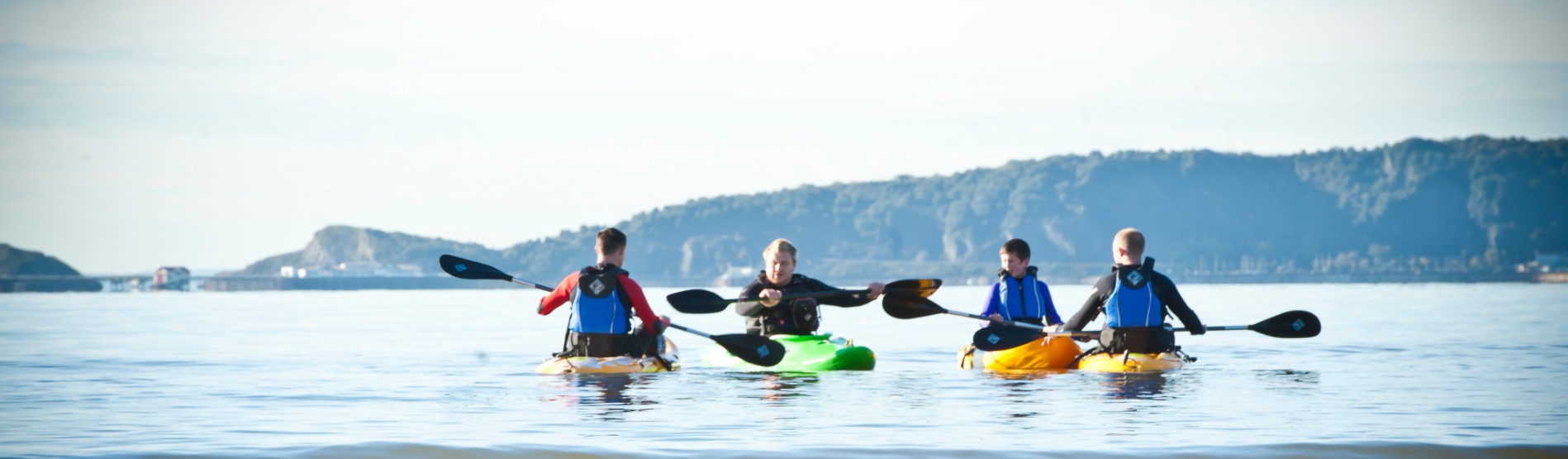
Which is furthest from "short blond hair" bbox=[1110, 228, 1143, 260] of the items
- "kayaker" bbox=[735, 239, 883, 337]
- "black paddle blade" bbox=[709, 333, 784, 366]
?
"black paddle blade" bbox=[709, 333, 784, 366]

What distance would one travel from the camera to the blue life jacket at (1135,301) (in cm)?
1681

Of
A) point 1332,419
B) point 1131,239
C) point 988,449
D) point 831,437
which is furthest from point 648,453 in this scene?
point 1131,239

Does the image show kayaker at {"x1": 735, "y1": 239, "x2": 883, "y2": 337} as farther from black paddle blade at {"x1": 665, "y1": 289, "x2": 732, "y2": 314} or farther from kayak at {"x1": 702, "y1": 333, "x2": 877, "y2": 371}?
black paddle blade at {"x1": 665, "y1": 289, "x2": 732, "y2": 314}

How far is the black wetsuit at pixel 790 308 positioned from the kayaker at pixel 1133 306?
105 inches

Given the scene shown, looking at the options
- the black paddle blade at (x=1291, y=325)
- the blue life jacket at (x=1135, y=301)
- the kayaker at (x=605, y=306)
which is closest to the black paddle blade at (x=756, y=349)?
the kayaker at (x=605, y=306)

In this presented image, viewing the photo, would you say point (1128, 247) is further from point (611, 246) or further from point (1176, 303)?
point (611, 246)

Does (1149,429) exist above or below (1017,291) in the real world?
below

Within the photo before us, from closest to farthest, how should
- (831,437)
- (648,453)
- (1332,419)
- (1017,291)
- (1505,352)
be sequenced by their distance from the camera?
1. (648,453)
2. (831,437)
3. (1332,419)
4. (1017,291)
5. (1505,352)

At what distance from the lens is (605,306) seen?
672 inches

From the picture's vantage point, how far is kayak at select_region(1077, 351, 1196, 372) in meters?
17.2

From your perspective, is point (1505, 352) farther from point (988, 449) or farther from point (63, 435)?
point (63, 435)

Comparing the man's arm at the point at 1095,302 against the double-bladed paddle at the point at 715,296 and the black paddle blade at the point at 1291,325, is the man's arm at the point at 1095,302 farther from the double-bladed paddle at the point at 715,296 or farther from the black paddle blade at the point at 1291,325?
the black paddle blade at the point at 1291,325

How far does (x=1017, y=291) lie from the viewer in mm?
18719

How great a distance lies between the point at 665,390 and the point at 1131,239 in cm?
507
